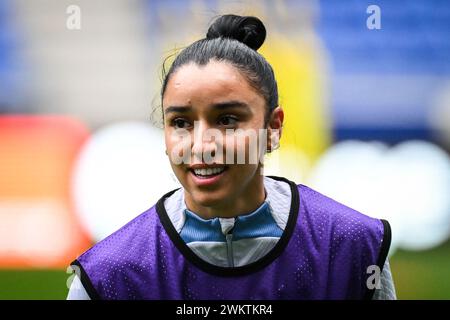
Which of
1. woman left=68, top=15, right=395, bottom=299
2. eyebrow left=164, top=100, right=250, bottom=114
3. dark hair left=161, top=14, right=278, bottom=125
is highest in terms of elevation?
dark hair left=161, top=14, right=278, bottom=125

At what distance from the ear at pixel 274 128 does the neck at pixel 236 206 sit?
0.07m

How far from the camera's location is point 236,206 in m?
1.11

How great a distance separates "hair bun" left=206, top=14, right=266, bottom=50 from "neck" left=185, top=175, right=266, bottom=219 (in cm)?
26

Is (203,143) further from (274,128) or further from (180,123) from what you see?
(274,128)

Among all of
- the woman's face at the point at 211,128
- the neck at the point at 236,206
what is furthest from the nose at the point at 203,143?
the neck at the point at 236,206

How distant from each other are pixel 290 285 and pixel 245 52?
43 centimetres

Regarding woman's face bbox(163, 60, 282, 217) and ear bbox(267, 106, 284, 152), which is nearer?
woman's face bbox(163, 60, 282, 217)

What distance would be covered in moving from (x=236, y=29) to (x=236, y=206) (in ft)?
1.08

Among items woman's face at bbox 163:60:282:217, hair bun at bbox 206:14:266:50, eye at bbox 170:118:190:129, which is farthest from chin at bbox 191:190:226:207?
hair bun at bbox 206:14:266:50

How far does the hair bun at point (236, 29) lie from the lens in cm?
113

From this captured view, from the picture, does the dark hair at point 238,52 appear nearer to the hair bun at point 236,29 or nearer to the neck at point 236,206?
the hair bun at point 236,29

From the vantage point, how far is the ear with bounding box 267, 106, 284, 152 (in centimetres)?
112

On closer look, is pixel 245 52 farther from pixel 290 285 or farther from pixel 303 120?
pixel 303 120

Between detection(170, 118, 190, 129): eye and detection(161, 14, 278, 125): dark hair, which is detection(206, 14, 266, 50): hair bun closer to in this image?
detection(161, 14, 278, 125): dark hair
